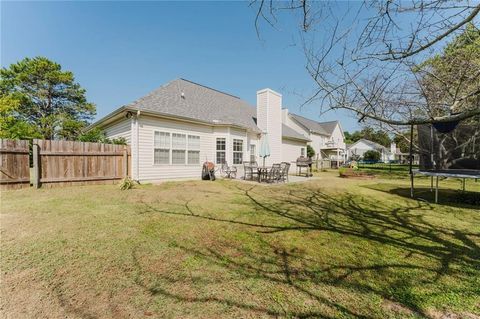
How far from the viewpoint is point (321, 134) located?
32562 millimetres

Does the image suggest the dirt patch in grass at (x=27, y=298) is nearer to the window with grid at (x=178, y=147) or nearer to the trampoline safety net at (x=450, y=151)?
the window with grid at (x=178, y=147)

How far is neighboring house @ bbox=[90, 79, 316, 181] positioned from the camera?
9.94 meters

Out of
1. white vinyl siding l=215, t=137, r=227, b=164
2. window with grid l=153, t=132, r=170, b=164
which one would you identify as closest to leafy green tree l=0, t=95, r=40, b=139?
window with grid l=153, t=132, r=170, b=164

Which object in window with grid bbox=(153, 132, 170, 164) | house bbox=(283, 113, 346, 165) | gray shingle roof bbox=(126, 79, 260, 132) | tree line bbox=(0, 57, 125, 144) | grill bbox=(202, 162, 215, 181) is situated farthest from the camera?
house bbox=(283, 113, 346, 165)

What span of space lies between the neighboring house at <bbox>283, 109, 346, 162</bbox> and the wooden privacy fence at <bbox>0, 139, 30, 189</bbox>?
2288 centimetres

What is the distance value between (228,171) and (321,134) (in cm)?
2436

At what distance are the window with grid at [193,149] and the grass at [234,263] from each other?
21.0ft

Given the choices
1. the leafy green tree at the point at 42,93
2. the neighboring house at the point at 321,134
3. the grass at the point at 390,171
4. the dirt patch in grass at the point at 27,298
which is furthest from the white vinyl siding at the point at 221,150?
the leafy green tree at the point at 42,93

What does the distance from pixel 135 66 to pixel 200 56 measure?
5.67 m

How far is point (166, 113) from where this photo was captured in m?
10.3

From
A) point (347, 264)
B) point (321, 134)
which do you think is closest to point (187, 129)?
point (347, 264)

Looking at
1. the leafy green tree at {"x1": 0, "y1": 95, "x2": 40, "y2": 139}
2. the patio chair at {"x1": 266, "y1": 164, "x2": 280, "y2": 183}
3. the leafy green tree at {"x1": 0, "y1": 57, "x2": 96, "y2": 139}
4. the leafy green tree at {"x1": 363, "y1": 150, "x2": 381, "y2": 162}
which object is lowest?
the patio chair at {"x1": 266, "y1": 164, "x2": 280, "y2": 183}

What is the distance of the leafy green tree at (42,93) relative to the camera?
23.9 m

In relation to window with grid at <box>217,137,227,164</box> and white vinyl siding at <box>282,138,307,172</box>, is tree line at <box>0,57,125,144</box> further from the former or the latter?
white vinyl siding at <box>282,138,307,172</box>
